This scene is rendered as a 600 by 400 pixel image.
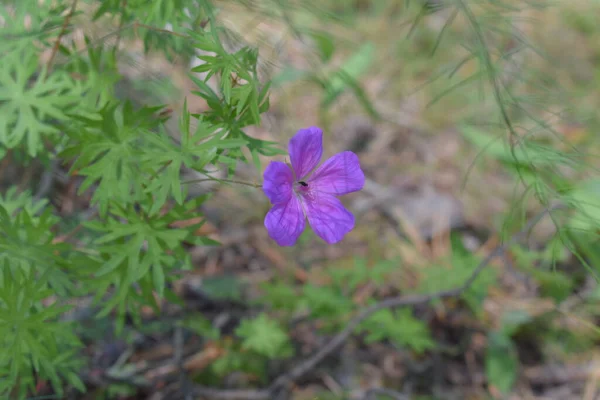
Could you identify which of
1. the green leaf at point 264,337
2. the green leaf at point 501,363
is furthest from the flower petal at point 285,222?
the green leaf at point 501,363

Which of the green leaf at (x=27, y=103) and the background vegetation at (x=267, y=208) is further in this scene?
the green leaf at (x=27, y=103)

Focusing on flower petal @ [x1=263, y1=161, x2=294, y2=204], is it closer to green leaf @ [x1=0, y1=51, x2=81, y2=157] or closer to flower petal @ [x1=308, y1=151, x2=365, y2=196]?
flower petal @ [x1=308, y1=151, x2=365, y2=196]

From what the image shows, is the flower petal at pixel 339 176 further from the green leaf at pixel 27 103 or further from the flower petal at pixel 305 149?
the green leaf at pixel 27 103

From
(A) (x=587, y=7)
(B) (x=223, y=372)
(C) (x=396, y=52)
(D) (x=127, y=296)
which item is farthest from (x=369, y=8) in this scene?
(D) (x=127, y=296)

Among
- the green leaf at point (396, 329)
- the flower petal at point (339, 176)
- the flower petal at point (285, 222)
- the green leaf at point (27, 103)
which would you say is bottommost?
the green leaf at point (396, 329)

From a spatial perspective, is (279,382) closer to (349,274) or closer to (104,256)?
(349,274)

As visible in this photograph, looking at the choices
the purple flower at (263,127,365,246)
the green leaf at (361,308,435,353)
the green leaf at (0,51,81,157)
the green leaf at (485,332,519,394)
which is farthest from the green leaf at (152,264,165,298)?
the green leaf at (485,332,519,394)

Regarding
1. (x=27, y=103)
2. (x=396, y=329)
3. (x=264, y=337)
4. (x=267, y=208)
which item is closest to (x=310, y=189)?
(x=27, y=103)
